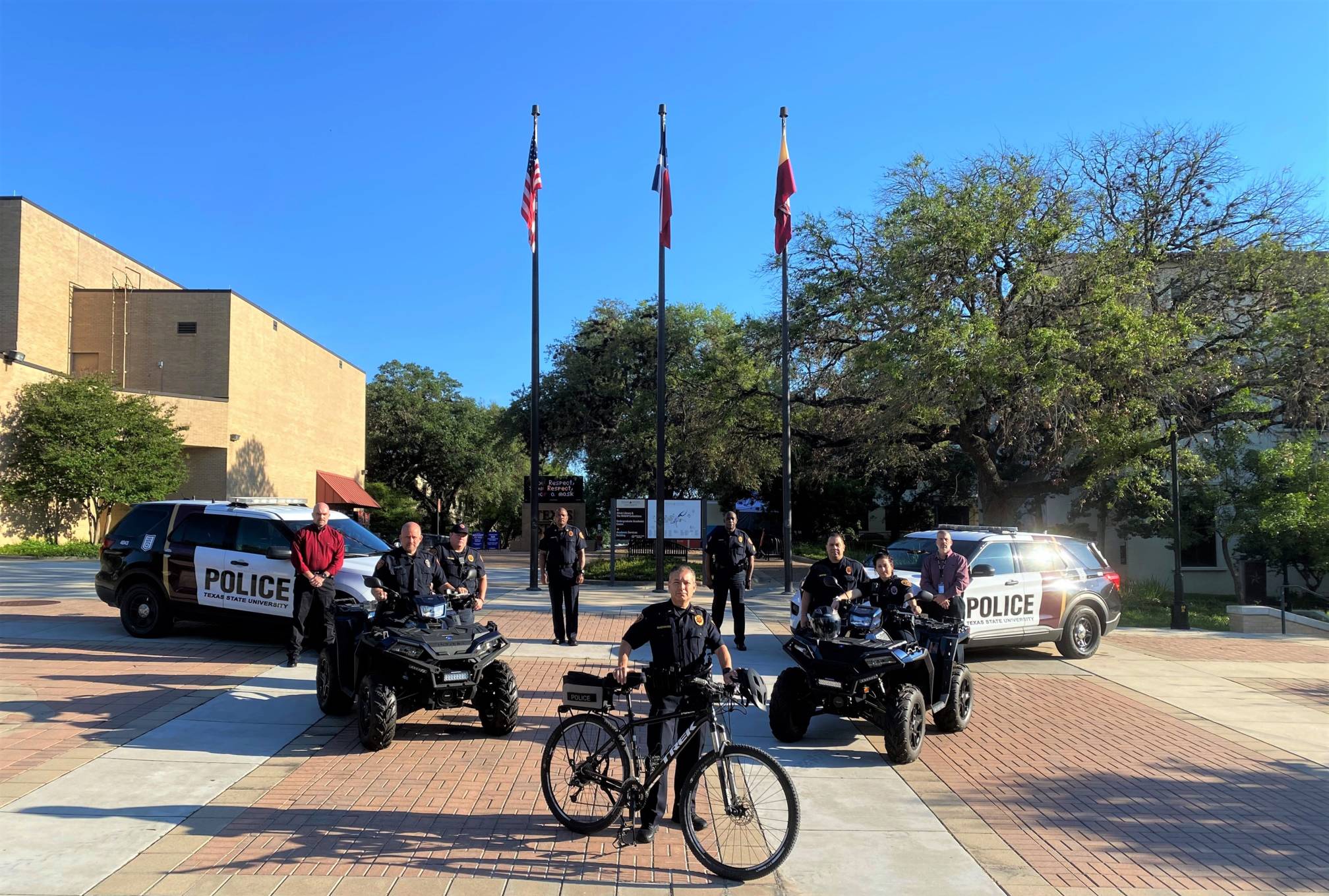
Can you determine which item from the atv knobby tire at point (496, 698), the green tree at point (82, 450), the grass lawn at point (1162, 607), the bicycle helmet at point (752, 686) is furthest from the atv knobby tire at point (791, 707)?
the green tree at point (82, 450)

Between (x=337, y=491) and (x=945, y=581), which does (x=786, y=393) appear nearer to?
(x=945, y=581)

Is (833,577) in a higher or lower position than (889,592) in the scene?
higher

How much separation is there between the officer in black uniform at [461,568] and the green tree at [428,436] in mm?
45331

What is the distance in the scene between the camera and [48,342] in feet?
110

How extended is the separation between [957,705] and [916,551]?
191 inches

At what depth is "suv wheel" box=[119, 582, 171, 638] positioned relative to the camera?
37.9ft

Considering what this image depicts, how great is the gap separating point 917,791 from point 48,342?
1460 inches

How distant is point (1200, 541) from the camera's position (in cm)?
2794

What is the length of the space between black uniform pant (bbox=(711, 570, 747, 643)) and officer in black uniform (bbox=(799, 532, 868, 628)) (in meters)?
2.92

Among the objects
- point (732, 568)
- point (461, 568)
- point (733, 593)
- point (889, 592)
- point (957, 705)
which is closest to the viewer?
point (957, 705)

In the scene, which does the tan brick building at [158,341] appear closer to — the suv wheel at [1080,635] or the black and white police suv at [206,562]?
the black and white police suv at [206,562]

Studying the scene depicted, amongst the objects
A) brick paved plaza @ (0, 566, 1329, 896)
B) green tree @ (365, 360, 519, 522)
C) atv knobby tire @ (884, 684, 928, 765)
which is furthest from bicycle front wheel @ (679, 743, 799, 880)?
green tree @ (365, 360, 519, 522)

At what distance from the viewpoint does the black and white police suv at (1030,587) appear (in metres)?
11.5

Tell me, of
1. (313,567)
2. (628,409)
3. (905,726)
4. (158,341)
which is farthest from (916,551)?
(158,341)
